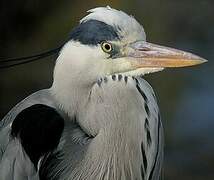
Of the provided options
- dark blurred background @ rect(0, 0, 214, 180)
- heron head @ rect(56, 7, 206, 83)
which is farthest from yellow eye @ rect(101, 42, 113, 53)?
dark blurred background @ rect(0, 0, 214, 180)

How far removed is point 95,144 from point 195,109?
1.06 meters

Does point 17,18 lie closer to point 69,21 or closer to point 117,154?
point 69,21

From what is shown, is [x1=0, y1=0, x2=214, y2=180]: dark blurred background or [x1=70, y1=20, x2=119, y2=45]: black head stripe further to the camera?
[x1=0, y1=0, x2=214, y2=180]: dark blurred background

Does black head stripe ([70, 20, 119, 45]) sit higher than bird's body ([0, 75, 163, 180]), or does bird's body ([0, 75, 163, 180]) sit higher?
black head stripe ([70, 20, 119, 45])

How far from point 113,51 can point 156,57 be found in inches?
3.6

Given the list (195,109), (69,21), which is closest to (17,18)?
(69,21)

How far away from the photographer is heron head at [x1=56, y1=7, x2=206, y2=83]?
1094 mm

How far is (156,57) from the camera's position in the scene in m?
1.11

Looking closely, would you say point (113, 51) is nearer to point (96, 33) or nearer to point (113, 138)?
point (96, 33)

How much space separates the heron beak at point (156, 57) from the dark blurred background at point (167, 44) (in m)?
1.03

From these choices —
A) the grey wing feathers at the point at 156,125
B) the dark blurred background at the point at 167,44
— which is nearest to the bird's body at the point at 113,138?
the grey wing feathers at the point at 156,125

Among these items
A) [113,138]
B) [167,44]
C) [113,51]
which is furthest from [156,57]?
[167,44]

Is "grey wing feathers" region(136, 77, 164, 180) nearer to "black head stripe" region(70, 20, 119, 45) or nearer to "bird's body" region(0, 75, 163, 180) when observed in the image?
"bird's body" region(0, 75, 163, 180)

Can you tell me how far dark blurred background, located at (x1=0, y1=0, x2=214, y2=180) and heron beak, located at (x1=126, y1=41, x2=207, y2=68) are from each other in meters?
1.03
